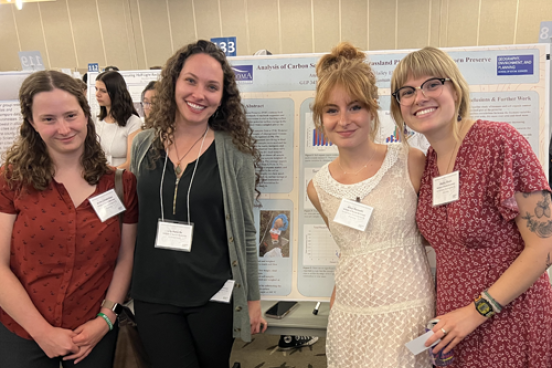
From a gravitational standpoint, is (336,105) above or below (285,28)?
below

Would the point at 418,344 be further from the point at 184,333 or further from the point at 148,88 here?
the point at 148,88

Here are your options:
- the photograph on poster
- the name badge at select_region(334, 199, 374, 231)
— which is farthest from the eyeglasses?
the photograph on poster

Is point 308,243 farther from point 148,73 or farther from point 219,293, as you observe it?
point 148,73

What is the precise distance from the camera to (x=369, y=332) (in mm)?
1259

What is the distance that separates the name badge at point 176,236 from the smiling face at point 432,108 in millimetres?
942

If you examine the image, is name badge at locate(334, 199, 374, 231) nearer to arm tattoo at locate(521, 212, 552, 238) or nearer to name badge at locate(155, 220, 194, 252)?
arm tattoo at locate(521, 212, 552, 238)

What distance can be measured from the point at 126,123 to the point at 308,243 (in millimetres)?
1776

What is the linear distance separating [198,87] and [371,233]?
894 millimetres

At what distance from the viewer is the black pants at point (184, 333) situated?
139 centimetres

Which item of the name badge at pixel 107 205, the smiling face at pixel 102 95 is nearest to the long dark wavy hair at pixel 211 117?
the name badge at pixel 107 205

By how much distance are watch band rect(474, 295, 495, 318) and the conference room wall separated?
5379mm

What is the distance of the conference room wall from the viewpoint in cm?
551

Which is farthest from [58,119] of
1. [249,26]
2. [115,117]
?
[249,26]

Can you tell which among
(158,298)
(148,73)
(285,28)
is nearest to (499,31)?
(285,28)
